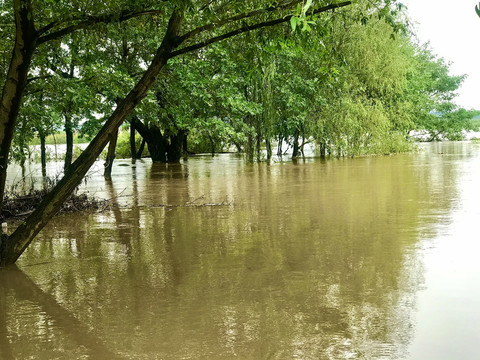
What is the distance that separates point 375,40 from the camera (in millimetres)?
28625

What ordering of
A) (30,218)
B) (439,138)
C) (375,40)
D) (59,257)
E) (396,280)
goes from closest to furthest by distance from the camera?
1. (396,280)
2. (30,218)
3. (59,257)
4. (375,40)
5. (439,138)

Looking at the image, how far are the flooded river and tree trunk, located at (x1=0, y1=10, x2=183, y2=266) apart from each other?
27 centimetres

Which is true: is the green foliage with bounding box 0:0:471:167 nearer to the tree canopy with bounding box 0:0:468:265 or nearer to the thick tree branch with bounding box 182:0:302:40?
the tree canopy with bounding box 0:0:468:265

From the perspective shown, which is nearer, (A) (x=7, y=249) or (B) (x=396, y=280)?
(B) (x=396, y=280)

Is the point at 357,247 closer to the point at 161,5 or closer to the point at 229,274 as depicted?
the point at 229,274

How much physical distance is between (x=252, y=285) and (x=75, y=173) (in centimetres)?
237

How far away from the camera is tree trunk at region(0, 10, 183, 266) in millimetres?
6188

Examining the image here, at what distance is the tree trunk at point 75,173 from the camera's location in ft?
20.3

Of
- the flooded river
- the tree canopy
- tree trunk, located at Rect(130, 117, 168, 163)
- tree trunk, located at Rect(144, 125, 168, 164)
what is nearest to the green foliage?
the tree canopy

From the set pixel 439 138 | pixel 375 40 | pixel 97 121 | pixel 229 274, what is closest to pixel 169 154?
pixel 97 121

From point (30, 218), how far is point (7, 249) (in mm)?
449

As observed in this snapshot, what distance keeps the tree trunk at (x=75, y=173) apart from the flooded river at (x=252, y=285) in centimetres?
27

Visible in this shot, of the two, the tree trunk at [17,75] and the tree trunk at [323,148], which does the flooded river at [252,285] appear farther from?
the tree trunk at [323,148]

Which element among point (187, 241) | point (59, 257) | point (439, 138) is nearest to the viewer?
point (59, 257)
